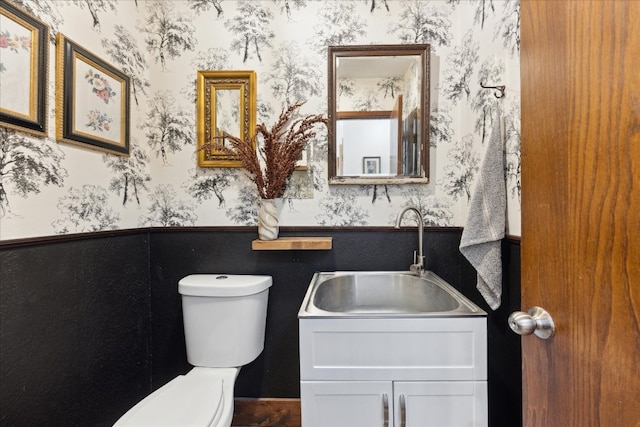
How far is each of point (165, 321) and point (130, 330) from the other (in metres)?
0.19

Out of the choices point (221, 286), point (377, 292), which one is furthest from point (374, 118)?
point (221, 286)

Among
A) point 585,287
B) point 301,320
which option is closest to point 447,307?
point 301,320

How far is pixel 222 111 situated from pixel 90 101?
22.4 inches

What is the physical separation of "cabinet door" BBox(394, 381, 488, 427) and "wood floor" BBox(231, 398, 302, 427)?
79 centimetres

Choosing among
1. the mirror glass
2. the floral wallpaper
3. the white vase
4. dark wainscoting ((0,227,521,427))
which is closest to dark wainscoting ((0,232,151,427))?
dark wainscoting ((0,227,521,427))

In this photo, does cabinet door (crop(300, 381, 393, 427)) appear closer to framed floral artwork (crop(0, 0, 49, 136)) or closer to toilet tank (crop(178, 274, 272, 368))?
toilet tank (crop(178, 274, 272, 368))

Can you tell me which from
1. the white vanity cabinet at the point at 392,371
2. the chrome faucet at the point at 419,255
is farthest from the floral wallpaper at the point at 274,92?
the white vanity cabinet at the point at 392,371

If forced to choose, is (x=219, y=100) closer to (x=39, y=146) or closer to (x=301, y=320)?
(x=39, y=146)

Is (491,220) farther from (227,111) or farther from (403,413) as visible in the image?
(227,111)

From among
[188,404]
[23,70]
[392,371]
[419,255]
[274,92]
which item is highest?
[274,92]

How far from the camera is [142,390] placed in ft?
4.91

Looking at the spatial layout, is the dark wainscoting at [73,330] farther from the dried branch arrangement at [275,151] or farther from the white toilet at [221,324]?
the dried branch arrangement at [275,151]

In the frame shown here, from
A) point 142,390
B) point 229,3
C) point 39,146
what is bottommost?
point 142,390

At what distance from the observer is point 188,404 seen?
1.08 m
